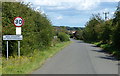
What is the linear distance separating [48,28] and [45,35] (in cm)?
172

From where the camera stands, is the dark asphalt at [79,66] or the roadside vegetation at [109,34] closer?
the dark asphalt at [79,66]

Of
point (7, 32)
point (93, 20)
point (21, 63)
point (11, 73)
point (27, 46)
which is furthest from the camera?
point (93, 20)

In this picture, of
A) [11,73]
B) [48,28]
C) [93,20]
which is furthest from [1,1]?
[93,20]

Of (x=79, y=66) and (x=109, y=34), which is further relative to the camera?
(x=109, y=34)

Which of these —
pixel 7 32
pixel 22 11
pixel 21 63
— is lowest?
pixel 21 63

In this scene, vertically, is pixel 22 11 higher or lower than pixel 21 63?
higher

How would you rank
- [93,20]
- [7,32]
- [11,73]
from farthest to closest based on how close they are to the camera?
[93,20] < [7,32] < [11,73]

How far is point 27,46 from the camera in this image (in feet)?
66.3

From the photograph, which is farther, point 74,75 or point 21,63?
point 21,63

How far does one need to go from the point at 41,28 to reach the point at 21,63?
1641cm

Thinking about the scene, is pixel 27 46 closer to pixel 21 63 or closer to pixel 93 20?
pixel 21 63

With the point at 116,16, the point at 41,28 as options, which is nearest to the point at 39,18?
the point at 41,28

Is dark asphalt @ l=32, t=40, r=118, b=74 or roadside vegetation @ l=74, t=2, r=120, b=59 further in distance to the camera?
roadside vegetation @ l=74, t=2, r=120, b=59

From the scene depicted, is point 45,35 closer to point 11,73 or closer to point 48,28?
point 48,28
